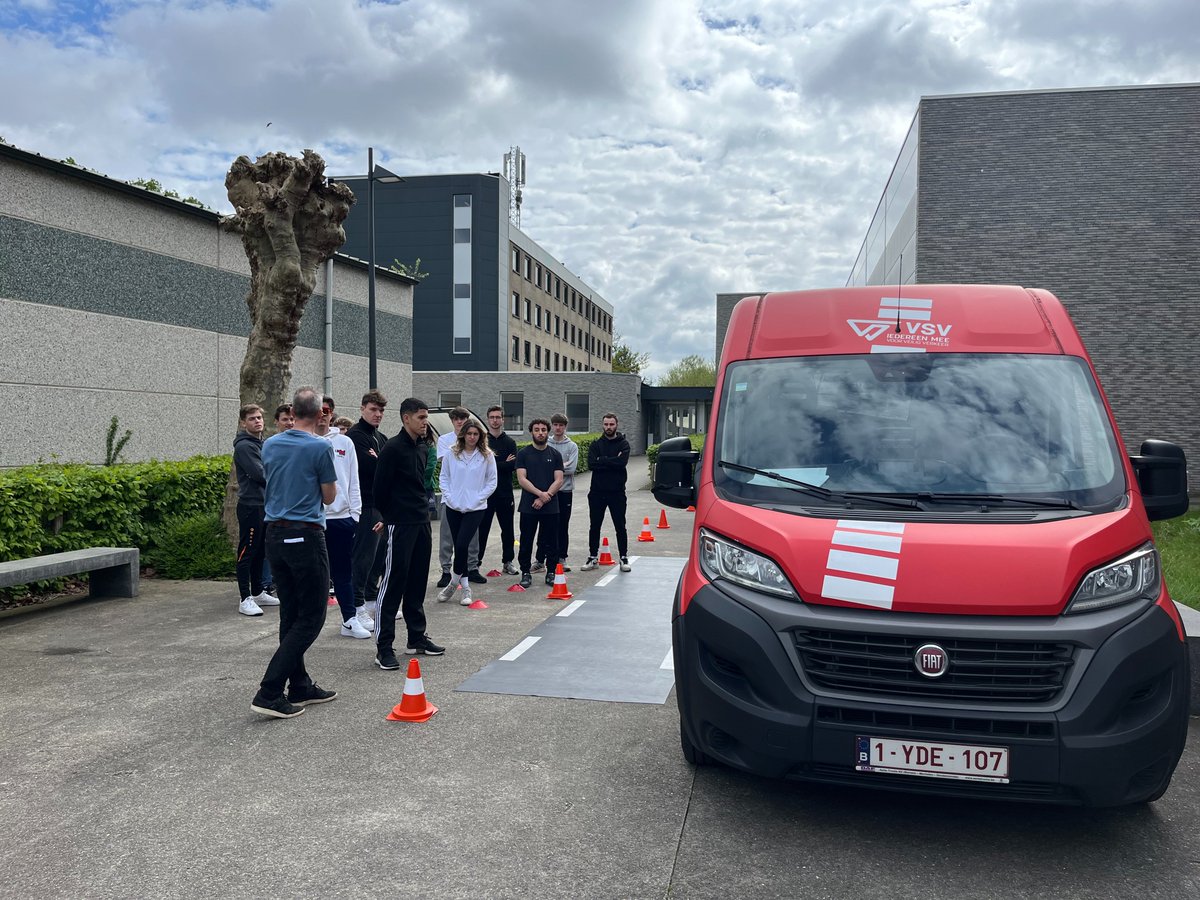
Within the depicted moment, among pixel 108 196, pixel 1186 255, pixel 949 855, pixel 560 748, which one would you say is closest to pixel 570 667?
pixel 560 748

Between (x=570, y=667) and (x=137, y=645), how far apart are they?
3349 mm

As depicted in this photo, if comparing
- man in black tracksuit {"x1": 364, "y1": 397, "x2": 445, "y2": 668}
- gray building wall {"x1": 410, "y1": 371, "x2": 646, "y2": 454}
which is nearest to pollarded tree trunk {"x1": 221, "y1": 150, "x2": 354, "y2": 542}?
man in black tracksuit {"x1": 364, "y1": 397, "x2": 445, "y2": 668}

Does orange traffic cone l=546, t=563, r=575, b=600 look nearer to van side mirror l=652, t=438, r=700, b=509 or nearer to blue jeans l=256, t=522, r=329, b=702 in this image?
blue jeans l=256, t=522, r=329, b=702

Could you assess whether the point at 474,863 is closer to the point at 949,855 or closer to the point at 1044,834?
the point at 949,855

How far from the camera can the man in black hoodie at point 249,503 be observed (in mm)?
7988

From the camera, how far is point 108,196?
13.2 m

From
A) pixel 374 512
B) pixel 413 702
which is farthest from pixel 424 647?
pixel 374 512

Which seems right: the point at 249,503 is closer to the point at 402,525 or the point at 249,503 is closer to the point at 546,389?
the point at 402,525

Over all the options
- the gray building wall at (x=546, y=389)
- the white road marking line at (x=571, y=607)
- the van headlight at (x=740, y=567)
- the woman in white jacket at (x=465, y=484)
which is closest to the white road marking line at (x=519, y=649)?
the white road marking line at (x=571, y=607)

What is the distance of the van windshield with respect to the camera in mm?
3906

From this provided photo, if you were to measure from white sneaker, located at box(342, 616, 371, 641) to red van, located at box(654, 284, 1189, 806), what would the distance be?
3.72m

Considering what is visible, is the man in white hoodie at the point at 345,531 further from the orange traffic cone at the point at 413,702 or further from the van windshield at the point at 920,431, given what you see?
the van windshield at the point at 920,431

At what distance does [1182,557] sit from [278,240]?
1101cm

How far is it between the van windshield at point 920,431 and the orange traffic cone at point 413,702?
2.11 meters
